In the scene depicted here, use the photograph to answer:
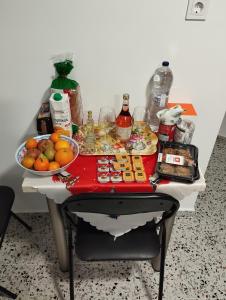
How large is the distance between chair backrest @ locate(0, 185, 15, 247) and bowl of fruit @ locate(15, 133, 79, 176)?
32cm

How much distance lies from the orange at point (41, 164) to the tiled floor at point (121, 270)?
733 millimetres

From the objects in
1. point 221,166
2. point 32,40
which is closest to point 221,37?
point 32,40

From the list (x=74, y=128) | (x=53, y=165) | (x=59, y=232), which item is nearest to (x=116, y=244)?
(x=59, y=232)

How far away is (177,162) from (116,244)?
414mm

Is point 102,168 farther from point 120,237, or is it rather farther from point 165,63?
point 165,63

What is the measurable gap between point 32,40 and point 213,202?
4.94 feet

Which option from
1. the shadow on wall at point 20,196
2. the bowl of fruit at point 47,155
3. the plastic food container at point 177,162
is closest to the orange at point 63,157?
the bowl of fruit at point 47,155

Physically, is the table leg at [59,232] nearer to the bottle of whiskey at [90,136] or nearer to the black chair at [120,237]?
the black chair at [120,237]

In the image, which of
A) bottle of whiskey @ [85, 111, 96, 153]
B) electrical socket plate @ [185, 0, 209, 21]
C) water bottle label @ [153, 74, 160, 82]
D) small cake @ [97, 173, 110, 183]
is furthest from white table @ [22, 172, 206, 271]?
electrical socket plate @ [185, 0, 209, 21]

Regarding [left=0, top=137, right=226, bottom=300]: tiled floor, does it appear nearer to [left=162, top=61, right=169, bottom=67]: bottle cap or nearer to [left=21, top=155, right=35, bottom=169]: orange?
[left=21, top=155, right=35, bottom=169]: orange

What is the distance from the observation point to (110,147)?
1157 millimetres

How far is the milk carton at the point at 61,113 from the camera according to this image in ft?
3.45

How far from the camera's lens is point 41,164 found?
972 mm

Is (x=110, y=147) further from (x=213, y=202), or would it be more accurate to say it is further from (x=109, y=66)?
(x=213, y=202)
